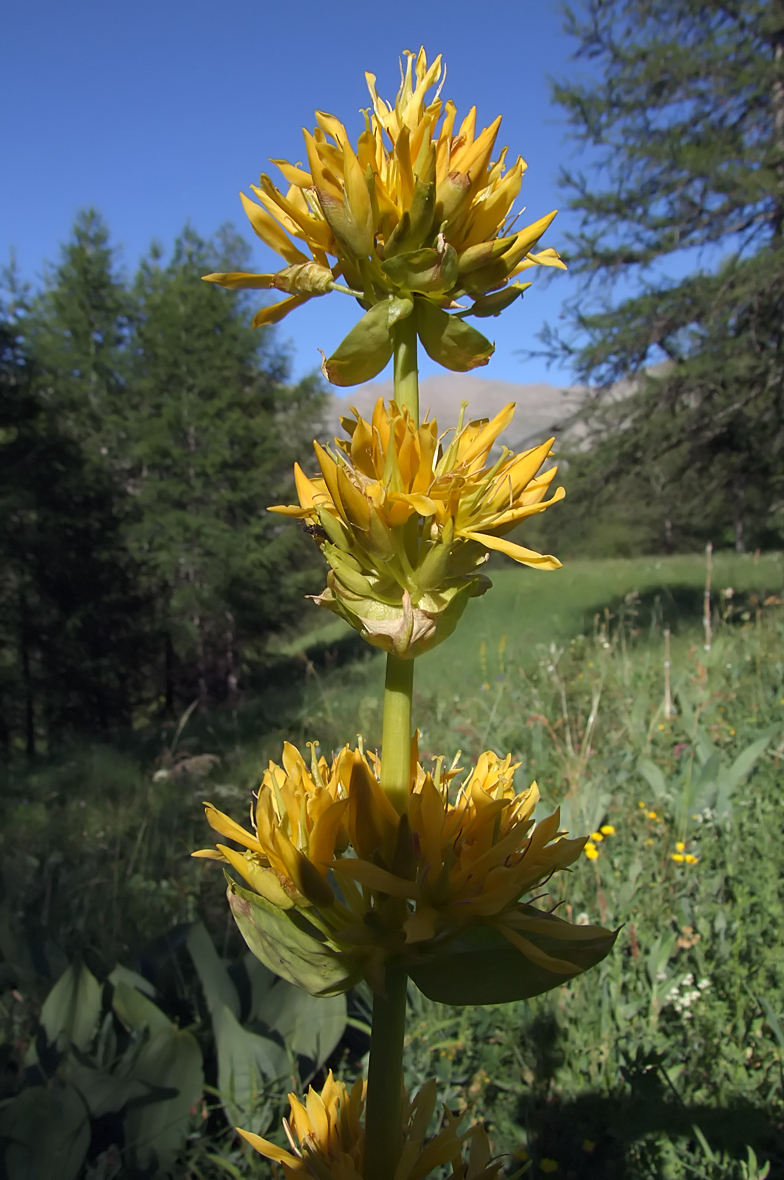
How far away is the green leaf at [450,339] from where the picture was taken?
108 centimetres

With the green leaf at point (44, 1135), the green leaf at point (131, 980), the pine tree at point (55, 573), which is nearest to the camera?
the green leaf at point (44, 1135)

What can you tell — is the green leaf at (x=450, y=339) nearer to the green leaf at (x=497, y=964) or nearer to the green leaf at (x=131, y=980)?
the green leaf at (x=497, y=964)

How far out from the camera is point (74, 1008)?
2.24 metres

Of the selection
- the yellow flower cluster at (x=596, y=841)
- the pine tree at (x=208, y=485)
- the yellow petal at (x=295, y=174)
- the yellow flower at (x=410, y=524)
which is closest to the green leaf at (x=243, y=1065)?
the yellow flower cluster at (x=596, y=841)

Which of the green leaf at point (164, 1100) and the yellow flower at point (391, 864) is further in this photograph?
the green leaf at point (164, 1100)

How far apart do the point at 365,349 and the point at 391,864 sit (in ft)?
2.29

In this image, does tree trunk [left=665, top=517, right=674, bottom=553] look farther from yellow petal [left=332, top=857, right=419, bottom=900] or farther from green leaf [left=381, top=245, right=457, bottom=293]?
yellow petal [left=332, top=857, right=419, bottom=900]

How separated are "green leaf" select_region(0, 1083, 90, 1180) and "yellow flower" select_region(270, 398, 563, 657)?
161 centimetres

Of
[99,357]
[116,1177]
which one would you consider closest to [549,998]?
[116,1177]

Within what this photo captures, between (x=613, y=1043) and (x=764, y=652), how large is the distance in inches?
167

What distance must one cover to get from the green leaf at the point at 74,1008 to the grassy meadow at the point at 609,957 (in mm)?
74

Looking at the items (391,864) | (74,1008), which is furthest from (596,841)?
(391,864)

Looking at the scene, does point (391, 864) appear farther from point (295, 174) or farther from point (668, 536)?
point (668, 536)

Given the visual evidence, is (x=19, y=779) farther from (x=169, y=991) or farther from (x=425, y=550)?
(x=425, y=550)
